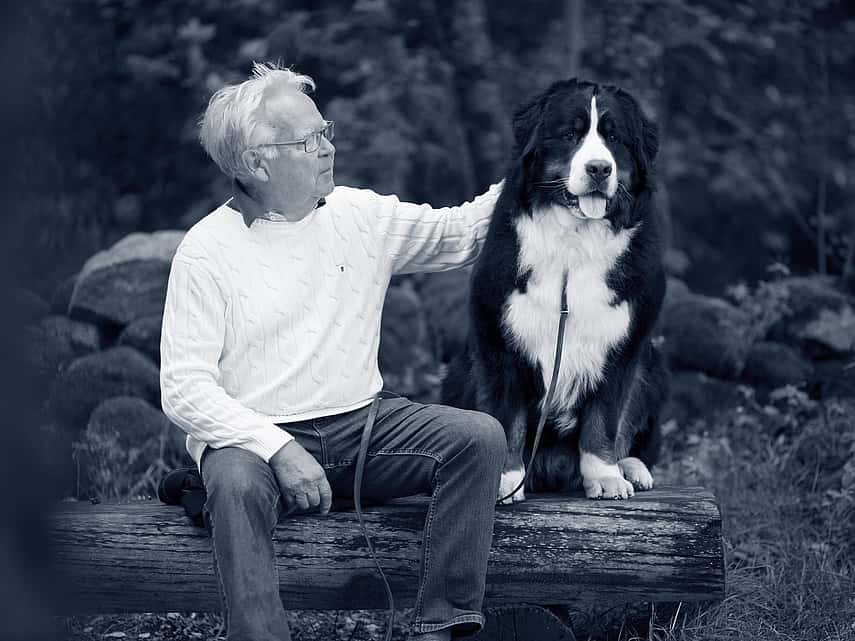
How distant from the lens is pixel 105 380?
451 centimetres

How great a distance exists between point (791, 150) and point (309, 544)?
5278mm

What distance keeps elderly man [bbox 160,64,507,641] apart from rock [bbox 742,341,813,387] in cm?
277

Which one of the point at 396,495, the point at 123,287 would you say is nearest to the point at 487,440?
the point at 396,495

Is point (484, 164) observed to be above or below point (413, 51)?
below

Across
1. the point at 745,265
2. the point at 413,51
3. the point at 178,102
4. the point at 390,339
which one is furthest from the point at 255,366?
the point at 745,265

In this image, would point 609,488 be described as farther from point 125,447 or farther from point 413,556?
point 125,447

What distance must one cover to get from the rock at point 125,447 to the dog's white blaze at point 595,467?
1.73 meters

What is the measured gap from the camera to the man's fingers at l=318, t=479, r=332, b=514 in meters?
2.45

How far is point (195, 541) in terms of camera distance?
2.59m

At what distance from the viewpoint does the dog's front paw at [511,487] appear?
9.13ft

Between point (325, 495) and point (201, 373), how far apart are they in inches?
16.2

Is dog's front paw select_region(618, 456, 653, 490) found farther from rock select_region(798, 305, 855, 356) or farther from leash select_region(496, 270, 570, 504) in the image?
rock select_region(798, 305, 855, 356)

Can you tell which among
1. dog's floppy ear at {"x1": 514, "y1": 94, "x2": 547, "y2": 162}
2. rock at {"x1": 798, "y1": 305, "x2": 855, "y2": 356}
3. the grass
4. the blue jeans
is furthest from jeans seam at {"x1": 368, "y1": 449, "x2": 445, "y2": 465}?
rock at {"x1": 798, "y1": 305, "x2": 855, "y2": 356}

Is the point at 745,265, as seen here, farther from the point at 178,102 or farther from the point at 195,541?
the point at 195,541
